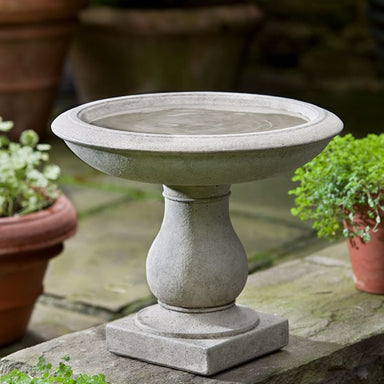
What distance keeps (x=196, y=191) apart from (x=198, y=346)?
15.5 inches

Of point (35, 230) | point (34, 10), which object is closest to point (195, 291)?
point (35, 230)

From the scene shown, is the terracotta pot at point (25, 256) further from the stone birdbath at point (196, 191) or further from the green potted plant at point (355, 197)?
the green potted plant at point (355, 197)

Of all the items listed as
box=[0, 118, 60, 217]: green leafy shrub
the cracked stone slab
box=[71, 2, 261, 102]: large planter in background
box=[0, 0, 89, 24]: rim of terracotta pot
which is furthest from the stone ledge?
box=[71, 2, 261, 102]: large planter in background

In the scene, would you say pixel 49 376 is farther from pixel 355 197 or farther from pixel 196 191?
pixel 355 197

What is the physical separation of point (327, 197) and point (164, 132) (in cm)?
66

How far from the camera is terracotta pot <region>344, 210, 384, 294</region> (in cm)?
324

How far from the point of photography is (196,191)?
2.71 metres

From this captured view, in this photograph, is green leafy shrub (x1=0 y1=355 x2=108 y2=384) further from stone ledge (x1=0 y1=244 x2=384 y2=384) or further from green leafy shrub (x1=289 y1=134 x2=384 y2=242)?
green leafy shrub (x1=289 y1=134 x2=384 y2=242)

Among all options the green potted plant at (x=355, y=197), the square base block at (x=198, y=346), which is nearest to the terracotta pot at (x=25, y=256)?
the square base block at (x=198, y=346)

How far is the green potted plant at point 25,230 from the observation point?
134 inches

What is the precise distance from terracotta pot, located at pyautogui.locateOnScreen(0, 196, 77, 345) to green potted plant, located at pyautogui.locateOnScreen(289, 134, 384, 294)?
81 cm

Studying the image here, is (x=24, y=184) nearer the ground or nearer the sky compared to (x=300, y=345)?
nearer the sky

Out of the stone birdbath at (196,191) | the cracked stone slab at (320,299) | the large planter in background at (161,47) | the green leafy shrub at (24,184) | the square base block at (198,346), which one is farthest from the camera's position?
the large planter in background at (161,47)

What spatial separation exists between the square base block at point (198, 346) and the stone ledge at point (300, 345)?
0.02 m
